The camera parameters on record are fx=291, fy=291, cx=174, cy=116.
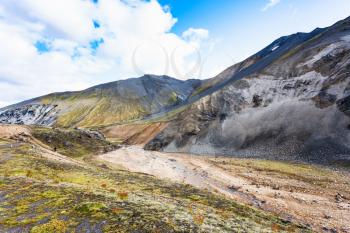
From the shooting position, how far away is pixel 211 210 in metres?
22.6

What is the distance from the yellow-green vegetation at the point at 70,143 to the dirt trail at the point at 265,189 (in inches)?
435

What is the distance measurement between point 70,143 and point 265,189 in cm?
5928

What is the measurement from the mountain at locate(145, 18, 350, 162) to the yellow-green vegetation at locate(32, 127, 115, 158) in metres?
24.4

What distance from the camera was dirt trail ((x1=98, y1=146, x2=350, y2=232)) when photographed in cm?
3456

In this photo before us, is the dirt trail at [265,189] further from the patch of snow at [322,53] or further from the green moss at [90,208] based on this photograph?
the patch of snow at [322,53]

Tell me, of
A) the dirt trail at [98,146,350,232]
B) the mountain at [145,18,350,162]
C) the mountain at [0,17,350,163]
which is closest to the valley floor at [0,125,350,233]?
the dirt trail at [98,146,350,232]

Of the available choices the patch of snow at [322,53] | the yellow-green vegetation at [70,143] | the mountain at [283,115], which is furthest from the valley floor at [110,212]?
the patch of snow at [322,53]

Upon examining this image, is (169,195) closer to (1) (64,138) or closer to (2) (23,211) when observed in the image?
(2) (23,211)

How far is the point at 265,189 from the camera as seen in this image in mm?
47812

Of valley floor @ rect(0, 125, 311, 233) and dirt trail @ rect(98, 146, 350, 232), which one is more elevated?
valley floor @ rect(0, 125, 311, 233)

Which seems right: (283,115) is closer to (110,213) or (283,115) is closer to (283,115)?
(283,115)

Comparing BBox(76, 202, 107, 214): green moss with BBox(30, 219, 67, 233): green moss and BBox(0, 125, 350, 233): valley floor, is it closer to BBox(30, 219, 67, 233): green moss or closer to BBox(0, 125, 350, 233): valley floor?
BBox(0, 125, 350, 233): valley floor

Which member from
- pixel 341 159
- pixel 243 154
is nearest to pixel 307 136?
pixel 341 159

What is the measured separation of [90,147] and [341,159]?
66019mm
